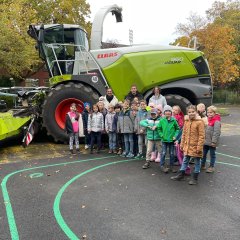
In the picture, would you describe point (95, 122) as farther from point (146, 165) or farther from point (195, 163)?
point (195, 163)

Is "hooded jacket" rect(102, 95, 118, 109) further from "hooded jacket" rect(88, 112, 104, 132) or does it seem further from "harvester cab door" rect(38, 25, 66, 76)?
"harvester cab door" rect(38, 25, 66, 76)

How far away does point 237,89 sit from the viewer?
127 ft

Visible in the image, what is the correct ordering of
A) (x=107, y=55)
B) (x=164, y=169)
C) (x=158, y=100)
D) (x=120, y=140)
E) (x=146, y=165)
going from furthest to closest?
(x=107, y=55) < (x=120, y=140) < (x=158, y=100) < (x=146, y=165) < (x=164, y=169)

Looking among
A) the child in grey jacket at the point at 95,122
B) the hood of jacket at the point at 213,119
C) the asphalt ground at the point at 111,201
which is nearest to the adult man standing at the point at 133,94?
the child in grey jacket at the point at 95,122

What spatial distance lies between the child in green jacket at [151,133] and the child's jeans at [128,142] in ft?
3.02

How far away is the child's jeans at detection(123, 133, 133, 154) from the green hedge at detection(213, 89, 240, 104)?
29.3m

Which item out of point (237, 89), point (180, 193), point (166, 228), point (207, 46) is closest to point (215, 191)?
point (180, 193)

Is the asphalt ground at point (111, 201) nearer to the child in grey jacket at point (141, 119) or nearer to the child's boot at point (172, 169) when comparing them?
the child's boot at point (172, 169)

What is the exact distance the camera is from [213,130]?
6902 millimetres

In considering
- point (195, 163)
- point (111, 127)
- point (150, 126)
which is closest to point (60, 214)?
point (195, 163)

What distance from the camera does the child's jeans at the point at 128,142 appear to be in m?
8.33

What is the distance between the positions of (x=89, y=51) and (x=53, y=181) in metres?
4.64

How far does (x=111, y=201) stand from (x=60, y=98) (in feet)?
15.5

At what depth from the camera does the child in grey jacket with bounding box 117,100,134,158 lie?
27.0 ft
